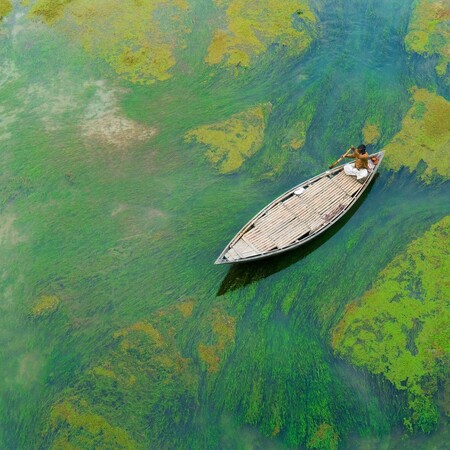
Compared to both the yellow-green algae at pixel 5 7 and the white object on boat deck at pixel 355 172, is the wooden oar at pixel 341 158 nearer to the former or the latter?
the white object on boat deck at pixel 355 172

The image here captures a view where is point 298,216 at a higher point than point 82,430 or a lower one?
higher

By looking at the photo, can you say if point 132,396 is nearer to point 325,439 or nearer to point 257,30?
point 325,439

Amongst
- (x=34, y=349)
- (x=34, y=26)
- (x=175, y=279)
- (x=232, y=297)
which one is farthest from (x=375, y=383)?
(x=34, y=26)

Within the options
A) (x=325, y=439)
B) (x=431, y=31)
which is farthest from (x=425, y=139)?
(x=325, y=439)

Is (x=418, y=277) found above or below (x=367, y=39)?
below

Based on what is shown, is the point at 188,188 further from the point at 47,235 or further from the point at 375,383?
the point at 375,383

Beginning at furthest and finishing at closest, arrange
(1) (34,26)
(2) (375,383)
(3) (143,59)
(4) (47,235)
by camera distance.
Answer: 1. (1) (34,26)
2. (3) (143,59)
3. (4) (47,235)
4. (2) (375,383)

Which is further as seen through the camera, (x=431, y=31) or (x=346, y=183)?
(x=431, y=31)
